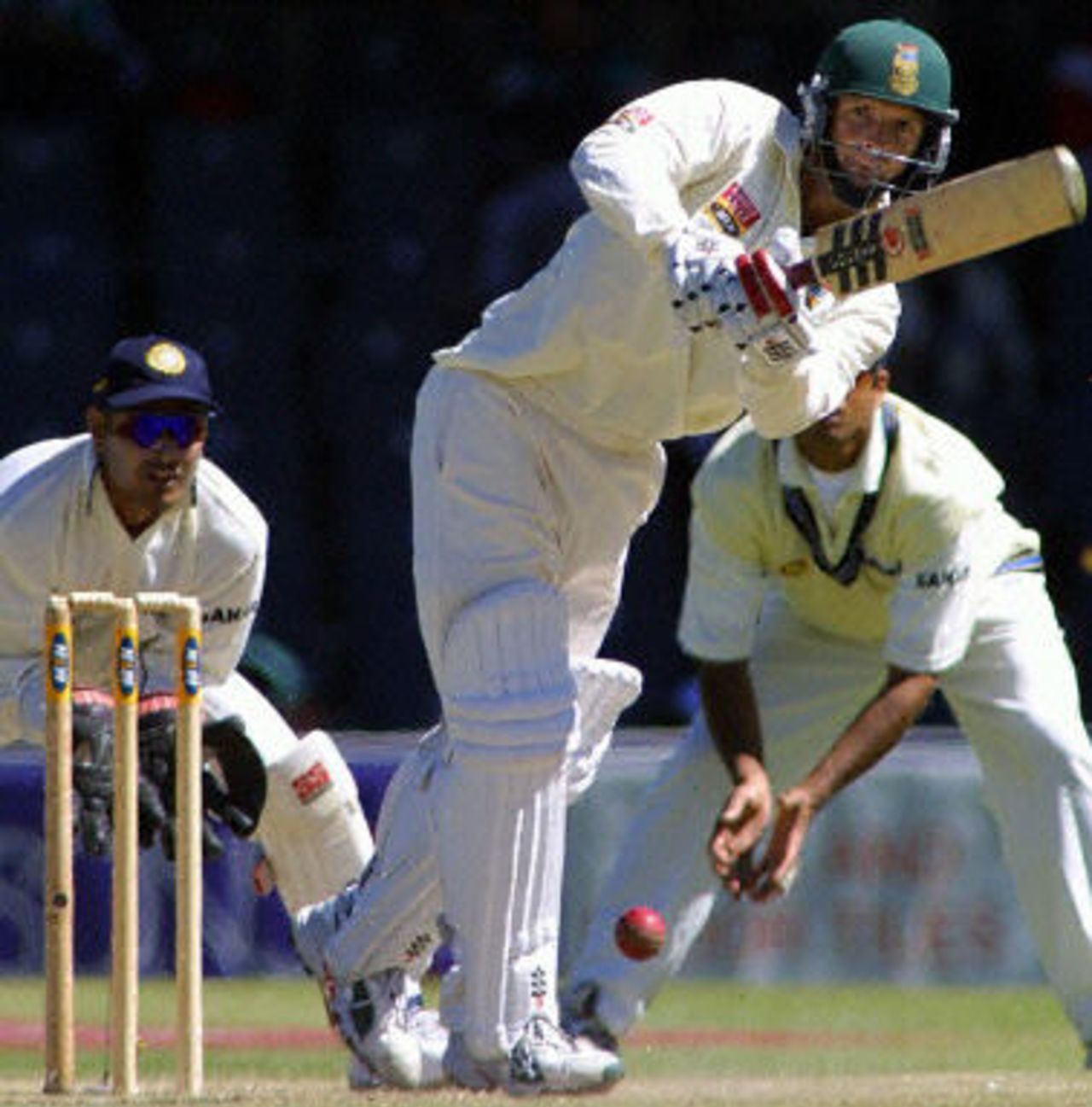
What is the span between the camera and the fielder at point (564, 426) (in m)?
4.91

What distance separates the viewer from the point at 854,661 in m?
6.45

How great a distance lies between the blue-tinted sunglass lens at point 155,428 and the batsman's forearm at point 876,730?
1260mm

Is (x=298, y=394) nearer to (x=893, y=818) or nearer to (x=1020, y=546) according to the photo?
(x=893, y=818)

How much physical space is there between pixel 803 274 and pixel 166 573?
204 centimetres

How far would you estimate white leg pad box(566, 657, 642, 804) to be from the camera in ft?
17.6

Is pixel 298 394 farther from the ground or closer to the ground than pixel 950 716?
farther from the ground

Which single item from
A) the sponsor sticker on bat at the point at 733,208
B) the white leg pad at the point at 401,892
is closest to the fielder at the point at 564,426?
the sponsor sticker on bat at the point at 733,208

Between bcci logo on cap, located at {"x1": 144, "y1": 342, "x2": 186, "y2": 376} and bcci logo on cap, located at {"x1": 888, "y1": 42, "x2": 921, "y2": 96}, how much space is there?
176cm

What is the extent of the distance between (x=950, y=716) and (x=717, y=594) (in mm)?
3720

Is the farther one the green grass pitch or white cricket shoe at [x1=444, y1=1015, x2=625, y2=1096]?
the green grass pitch

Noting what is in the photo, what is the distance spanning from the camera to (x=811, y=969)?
795 cm

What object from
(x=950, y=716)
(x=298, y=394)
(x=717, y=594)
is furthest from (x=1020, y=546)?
(x=298, y=394)

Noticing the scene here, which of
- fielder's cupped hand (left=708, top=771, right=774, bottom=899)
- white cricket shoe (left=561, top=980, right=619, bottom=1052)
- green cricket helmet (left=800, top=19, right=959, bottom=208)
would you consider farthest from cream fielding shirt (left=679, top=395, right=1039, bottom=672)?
green cricket helmet (left=800, top=19, right=959, bottom=208)

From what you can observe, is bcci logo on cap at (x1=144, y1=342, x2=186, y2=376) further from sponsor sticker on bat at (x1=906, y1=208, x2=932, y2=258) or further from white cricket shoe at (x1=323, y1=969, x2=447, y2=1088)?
sponsor sticker on bat at (x1=906, y1=208, x2=932, y2=258)
